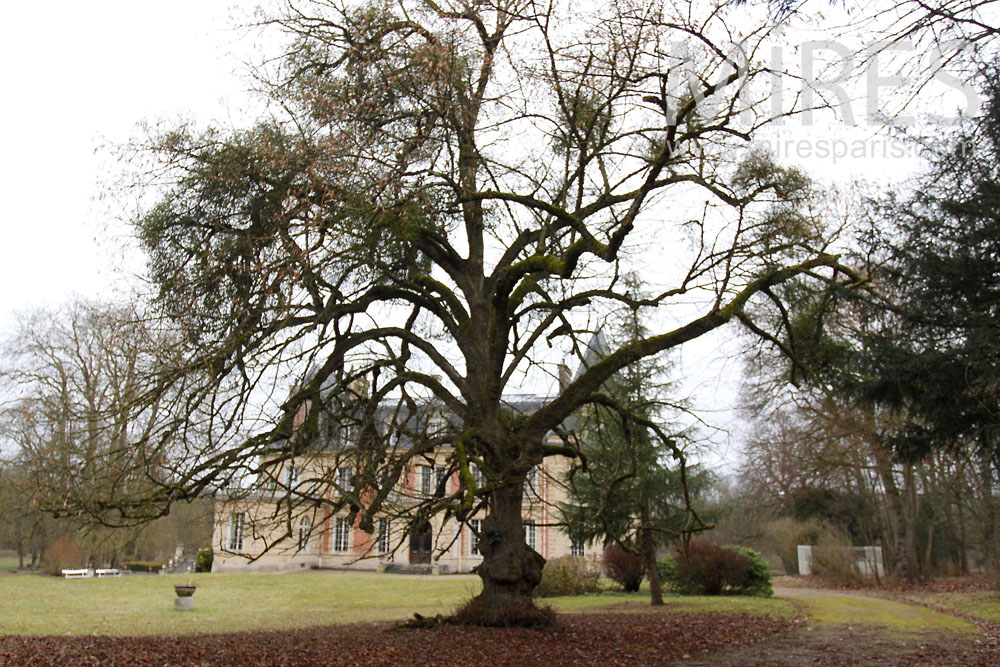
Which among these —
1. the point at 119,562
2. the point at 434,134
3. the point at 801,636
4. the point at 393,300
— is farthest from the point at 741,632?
the point at 119,562

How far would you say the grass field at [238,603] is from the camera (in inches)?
600

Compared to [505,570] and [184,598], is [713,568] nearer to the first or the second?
[505,570]

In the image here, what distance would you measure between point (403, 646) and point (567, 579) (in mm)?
13660

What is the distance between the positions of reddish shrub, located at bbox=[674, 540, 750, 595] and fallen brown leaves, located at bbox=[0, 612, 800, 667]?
348 inches

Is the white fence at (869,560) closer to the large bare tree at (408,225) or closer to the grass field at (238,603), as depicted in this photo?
the grass field at (238,603)

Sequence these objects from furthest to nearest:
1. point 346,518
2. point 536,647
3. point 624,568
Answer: point 624,568 < point 536,647 < point 346,518

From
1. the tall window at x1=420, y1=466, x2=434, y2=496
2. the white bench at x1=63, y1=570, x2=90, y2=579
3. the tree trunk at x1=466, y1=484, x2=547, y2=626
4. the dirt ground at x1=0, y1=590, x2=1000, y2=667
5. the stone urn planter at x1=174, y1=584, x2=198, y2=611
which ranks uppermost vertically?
the tall window at x1=420, y1=466, x2=434, y2=496

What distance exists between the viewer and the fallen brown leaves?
882 centimetres

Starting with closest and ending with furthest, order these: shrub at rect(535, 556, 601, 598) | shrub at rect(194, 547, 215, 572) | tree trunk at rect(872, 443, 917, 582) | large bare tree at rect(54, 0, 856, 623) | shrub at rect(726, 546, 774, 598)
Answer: large bare tree at rect(54, 0, 856, 623), shrub at rect(726, 546, 774, 598), shrub at rect(535, 556, 601, 598), tree trunk at rect(872, 443, 917, 582), shrub at rect(194, 547, 215, 572)

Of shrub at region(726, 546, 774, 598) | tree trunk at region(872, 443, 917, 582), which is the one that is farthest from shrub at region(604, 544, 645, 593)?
tree trunk at region(872, 443, 917, 582)

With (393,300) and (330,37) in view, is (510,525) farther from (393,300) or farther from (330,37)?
(330,37)

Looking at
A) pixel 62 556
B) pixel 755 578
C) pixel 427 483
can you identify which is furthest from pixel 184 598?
pixel 62 556

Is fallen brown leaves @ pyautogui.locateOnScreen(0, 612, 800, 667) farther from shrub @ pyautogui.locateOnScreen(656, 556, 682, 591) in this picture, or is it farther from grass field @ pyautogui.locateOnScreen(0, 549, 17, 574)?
grass field @ pyautogui.locateOnScreen(0, 549, 17, 574)

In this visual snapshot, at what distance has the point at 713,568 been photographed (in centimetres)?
2189
